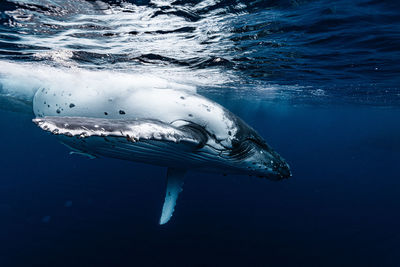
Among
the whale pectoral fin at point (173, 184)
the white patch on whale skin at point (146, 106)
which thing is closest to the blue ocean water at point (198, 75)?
the white patch on whale skin at point (146, 106)

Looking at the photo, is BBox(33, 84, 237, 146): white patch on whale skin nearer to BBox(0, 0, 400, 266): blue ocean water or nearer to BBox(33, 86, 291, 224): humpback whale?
BBox(33, 86, 291, 224): humpback whale

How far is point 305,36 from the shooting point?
7684 millimetres

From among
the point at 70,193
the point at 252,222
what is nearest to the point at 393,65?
the point at 252,222

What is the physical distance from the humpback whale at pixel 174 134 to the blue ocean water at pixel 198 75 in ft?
8.90

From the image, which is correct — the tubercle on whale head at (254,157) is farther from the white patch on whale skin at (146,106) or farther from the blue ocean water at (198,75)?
the blue ocean water at (198,75)

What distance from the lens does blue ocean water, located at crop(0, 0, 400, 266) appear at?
6.09m

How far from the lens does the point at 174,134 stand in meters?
2.35

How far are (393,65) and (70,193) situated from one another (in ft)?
80.2

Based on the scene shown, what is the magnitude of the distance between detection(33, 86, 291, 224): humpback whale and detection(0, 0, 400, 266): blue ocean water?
2714 mm

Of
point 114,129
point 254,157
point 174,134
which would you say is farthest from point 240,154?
point 114,129

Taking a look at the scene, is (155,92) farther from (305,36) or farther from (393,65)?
(393,65)

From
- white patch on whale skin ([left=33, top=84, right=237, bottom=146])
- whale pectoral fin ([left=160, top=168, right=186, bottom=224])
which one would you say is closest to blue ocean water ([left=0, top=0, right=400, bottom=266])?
white patch on whale skin ([left=33, top=84, right=237, bottom=146])

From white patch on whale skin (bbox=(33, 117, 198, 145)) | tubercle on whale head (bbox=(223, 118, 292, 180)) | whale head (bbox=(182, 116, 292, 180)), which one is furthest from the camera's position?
tubercle on whale head (bbox=(223, 118, 292, 180))

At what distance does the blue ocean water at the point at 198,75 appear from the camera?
6094 mm
